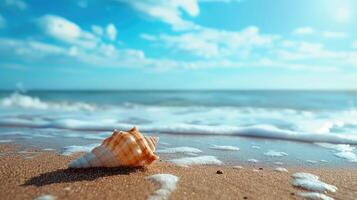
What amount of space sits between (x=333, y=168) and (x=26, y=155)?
415 cm

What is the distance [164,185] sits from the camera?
11.4 feet

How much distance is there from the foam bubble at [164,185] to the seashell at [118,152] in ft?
0.94

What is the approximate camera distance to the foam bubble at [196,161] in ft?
15.2

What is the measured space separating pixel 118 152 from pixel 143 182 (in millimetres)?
436

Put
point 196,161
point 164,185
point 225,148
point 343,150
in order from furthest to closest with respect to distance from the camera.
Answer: point 343,150 < point 225,148 < point 196,161 < point 164,185

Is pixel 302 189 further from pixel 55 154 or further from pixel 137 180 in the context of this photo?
pixel 55 154

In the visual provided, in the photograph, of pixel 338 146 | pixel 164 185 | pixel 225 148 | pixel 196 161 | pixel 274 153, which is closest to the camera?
pixel 164 185

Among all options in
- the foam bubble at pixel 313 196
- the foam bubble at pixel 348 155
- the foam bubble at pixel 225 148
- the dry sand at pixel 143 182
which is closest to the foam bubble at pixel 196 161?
the dry sand at pixel 143 182

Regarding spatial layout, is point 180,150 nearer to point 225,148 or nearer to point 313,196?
point 225,148

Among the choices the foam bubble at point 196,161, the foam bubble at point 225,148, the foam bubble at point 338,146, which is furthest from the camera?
the foam bubble at point 338,146

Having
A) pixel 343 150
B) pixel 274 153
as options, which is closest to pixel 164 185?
pixel 274 153

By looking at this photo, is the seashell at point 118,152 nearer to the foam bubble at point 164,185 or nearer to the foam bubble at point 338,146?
the foam bubble at point 164,185

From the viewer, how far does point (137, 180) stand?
3.60m

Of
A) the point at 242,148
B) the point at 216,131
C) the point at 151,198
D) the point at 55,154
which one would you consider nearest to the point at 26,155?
the point at 55,154
